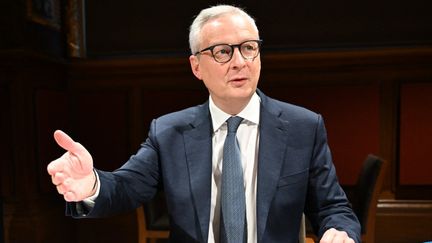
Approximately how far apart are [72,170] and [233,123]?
1.75 ft

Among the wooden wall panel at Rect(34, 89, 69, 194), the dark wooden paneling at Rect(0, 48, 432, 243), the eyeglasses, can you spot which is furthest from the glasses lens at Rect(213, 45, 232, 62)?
the wooden wall panel at Rect(34, 89, 69, 194)

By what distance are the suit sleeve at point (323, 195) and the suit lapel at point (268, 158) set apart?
122mm

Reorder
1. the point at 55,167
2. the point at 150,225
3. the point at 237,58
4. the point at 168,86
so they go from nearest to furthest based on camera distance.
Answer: the point at 55,167
the point at 237,58
the point at 150,225
the point at 168,86

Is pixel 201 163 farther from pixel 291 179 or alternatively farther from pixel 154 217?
pixel 154 217

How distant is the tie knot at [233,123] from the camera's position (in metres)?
1.42

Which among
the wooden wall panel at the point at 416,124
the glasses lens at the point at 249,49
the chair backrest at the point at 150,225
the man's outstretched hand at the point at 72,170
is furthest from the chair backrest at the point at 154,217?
the wooden wall panel at the point at 416,124

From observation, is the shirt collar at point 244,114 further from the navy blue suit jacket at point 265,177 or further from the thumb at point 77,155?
the thumb at point 77,155

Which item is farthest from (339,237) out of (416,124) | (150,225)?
(416,124)

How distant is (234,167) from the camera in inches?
53.8

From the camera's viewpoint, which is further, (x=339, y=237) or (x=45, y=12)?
(x=45, y=12)

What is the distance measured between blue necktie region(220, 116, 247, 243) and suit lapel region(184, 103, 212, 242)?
6 centimetres

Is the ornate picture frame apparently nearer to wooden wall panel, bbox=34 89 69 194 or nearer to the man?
wooden wall panel, bbox=34 89 69 194

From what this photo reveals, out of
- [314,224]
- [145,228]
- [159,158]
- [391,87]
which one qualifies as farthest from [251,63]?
[391,87]

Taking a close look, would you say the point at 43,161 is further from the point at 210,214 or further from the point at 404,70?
the point at 404,70
